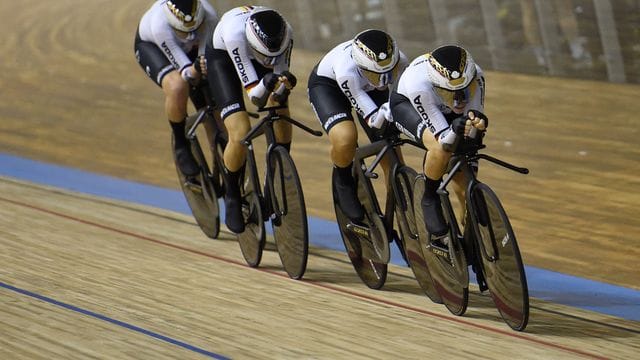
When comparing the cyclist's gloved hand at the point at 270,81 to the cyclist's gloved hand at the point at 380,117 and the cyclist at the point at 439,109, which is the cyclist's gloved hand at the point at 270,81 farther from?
the cyclist at the point at 439,109

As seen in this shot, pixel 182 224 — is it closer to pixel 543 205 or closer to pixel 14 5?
pixel 543 205

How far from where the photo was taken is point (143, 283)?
205 inches

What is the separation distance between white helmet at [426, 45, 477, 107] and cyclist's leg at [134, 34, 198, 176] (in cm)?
187

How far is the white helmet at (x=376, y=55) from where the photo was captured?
482 cm

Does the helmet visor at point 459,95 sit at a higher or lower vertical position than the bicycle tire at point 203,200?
higher

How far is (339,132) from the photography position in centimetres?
498

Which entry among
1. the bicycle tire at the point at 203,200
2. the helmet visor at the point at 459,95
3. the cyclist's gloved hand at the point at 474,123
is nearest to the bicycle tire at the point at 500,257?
the cyclist's gloved hand at the point at 474,123

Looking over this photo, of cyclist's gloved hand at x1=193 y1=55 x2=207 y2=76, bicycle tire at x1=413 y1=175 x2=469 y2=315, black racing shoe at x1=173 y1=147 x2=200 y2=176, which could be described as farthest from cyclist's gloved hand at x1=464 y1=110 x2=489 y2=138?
black racing shoe at x1=173 y1=147 x2=200 y2=176

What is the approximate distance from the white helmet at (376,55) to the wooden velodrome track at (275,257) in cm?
95

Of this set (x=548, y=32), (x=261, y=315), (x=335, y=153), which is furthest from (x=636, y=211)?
(x=548, y=32)

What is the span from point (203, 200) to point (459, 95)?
215 cm

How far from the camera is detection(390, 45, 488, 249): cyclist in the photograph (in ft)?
14.4

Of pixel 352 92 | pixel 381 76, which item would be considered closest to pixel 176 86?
pixel 352 92

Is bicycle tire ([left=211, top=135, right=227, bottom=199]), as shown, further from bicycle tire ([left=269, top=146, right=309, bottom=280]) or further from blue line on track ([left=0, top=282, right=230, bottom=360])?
blue line on track ([left=0, top=282, right=230, bottom=360])
